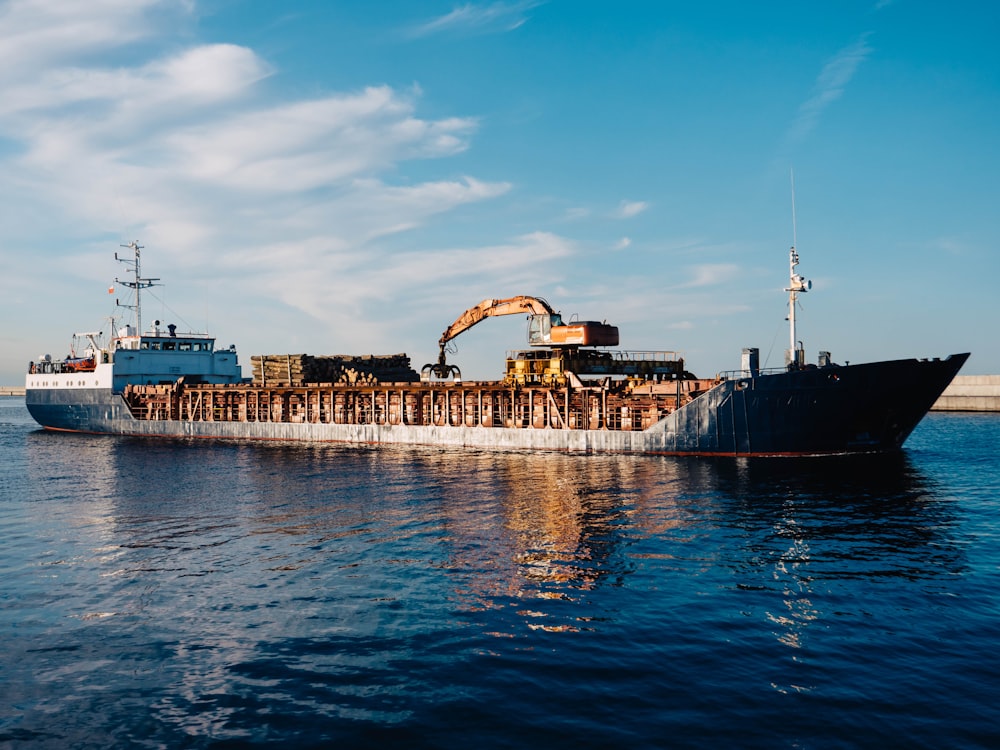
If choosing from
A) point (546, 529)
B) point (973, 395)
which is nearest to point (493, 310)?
point (546, 529)

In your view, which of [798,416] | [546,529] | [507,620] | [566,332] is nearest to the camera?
[507,620]

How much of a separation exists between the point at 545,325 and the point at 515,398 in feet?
22.2

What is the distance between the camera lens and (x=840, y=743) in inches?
426

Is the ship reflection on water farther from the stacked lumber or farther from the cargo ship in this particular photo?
the stacked lumber

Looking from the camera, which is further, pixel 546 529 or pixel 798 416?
pixel 798 416

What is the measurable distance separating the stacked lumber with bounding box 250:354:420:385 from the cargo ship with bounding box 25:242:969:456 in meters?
0.18

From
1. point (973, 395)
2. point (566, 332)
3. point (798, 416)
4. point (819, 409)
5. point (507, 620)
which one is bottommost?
point (507, 620)

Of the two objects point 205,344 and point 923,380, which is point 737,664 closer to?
point 923,380

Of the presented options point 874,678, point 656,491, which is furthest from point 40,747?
point 656,491

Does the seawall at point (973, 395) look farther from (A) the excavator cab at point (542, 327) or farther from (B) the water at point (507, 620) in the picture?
(B) the water at point (507, 620)

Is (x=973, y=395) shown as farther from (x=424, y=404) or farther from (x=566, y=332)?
(x=424, y=404)

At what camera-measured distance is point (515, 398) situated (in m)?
59.6

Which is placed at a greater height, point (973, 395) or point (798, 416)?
point (973, 395)

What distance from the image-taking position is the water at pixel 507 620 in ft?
38.1
